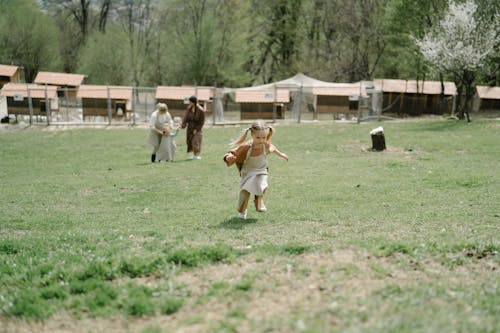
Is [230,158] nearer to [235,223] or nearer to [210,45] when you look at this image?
[235,223]

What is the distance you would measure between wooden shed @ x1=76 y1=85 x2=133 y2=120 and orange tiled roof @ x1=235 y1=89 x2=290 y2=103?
714 cm

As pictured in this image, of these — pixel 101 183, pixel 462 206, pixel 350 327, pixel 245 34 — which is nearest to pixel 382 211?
pixel 462 206

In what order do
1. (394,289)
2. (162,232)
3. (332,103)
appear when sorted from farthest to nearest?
(332,103), (162,232), (394,289)

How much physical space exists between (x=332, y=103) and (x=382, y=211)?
2767 centimetres

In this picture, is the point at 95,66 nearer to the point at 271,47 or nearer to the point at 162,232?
the point at 271,47

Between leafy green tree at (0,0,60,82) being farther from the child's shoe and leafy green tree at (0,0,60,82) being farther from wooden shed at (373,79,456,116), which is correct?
the child's shoe

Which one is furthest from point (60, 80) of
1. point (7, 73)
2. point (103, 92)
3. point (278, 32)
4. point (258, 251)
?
point (258, 251)

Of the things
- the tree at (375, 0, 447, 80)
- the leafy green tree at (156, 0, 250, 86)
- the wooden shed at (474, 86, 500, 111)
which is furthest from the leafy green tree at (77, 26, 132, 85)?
the wooden shed at (474, 86, 500, 111)

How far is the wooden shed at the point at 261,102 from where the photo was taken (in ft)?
107

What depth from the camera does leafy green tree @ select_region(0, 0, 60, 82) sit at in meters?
46.8

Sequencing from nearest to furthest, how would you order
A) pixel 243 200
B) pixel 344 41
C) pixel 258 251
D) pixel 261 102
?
pixel 258 251 < pixel 243 200 < pixel 261 102 < pixel 344 41

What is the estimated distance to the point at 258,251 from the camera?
576cm

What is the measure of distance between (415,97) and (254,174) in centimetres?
3239

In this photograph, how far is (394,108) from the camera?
38.2 meters
